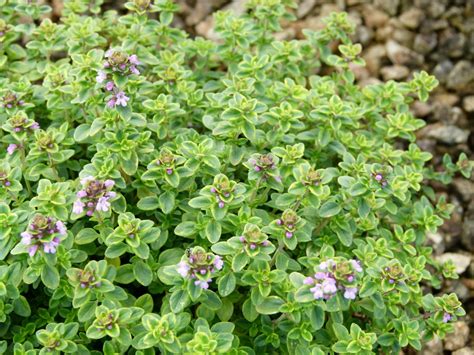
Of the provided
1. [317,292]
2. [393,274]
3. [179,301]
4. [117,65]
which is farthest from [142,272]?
[393,274]

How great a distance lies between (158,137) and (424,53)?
292 cm

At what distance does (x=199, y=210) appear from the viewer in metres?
3.54

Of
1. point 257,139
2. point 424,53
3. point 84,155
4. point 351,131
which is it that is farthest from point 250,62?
point 424,53

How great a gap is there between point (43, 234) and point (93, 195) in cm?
28

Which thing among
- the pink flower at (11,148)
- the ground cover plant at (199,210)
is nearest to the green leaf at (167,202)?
the ground cover plant at (199,210)

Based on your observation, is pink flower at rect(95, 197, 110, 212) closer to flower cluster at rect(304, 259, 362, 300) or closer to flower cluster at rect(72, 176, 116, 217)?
flower cluster at rect(72, 176, 116, 217)

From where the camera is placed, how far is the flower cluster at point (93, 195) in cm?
297

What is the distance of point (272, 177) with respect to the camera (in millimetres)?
3379

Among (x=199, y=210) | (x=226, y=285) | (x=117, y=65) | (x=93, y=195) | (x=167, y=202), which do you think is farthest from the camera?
(x=199, y=210)

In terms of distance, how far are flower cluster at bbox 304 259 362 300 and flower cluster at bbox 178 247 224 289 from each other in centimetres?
45

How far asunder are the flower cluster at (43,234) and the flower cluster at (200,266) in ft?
1.87

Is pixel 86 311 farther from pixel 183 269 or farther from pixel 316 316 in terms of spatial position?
pixel 316 316

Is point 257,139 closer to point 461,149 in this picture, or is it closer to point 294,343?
point 294,343

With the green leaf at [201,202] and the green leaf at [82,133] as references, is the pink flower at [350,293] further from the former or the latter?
the green leaf at [82,133]
